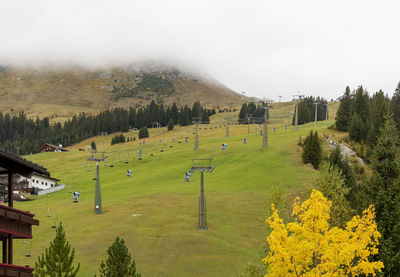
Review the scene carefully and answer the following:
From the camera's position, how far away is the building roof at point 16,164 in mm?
20748

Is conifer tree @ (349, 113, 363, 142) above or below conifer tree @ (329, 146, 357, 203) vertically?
above

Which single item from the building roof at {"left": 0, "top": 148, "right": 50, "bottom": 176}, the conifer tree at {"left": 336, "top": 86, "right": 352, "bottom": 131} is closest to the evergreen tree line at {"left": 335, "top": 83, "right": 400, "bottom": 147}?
the conifer tree at {"left": 336, "top": 86, "right": 352, "bottom": 131}

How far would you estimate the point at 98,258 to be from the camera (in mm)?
44844

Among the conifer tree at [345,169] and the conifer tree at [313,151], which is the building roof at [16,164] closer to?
the conifer tree at [345,169]

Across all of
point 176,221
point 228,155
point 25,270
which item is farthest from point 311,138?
point 25,270

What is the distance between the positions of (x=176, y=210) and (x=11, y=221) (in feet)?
146

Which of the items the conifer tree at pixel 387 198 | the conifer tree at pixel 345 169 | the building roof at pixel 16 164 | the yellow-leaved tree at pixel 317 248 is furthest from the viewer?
the conifer tree at pixel 345 169

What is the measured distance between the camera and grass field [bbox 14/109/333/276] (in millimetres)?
45812

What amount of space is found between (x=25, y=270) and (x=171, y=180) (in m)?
69.9

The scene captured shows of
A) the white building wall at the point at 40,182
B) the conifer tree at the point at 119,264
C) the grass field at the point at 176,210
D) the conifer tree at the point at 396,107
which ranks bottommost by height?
the white building wall at the point at 40,182

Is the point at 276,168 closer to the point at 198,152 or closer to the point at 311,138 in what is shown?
the point at 311,138

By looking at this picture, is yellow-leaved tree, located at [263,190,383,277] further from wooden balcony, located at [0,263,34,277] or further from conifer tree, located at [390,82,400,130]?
conifer tree, located at [390,82,400,130]

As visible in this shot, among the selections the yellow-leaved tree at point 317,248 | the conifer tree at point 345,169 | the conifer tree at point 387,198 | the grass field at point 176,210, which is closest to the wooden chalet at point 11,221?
the yellow-leaved tree at point 317,248

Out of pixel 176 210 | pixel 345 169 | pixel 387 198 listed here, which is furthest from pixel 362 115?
pixel 387 198
